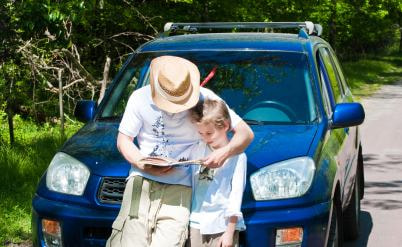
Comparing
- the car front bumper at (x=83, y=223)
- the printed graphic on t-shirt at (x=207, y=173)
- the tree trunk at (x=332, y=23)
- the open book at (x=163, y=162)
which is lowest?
the tree trunk at (x=332, y=23)

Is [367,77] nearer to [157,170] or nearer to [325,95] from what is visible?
[325,95]

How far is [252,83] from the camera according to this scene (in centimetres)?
559

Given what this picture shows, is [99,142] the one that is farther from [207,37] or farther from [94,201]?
[207,37]

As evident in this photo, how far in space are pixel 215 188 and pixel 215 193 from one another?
0.03 metres

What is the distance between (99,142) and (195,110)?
115 centimetres

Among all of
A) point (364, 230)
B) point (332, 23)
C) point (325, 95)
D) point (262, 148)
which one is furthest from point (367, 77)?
point (262, 148)

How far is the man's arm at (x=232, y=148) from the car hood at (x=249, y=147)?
47 centimetres

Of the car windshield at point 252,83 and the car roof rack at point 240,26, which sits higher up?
the car roof rack at point 240,26

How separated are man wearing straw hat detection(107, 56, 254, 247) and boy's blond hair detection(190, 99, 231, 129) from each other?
0.18ft

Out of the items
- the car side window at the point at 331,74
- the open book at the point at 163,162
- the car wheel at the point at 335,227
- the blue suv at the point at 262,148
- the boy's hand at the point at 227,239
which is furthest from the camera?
the car side window at the point at 331,74

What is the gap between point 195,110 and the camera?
12.6ft

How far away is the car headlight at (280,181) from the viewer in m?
4.32

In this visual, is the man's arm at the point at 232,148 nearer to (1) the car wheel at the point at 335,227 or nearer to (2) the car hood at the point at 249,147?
(2) the car hood at the point at 249,147

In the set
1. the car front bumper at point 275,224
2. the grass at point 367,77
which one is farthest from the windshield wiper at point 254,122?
the grass at point 367,77
